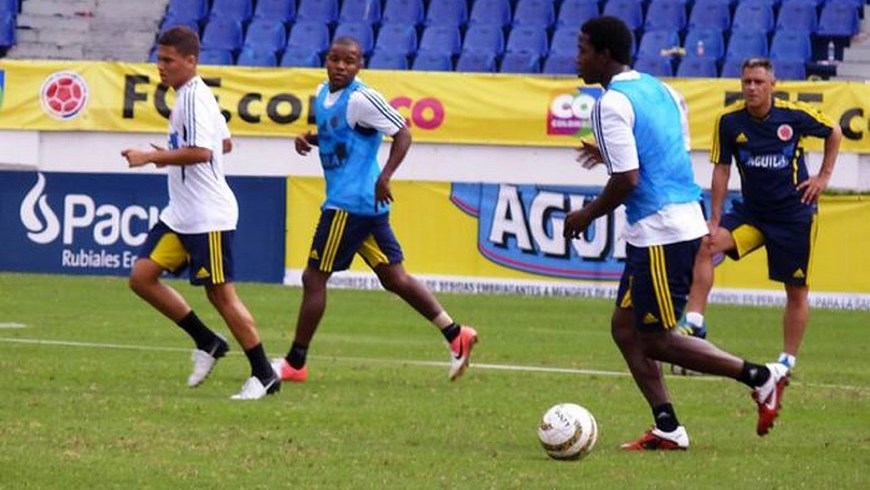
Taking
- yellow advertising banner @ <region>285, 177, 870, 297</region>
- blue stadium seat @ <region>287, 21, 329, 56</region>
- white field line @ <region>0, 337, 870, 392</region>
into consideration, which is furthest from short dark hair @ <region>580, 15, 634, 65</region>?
blue stadium seat @ <region>287, 21, 329, 56</region>

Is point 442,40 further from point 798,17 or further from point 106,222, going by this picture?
point 106,222

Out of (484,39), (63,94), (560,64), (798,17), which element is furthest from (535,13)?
(63,94)

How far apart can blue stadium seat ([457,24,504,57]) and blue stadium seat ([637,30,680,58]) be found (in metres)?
2.10

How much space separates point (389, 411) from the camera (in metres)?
11.0

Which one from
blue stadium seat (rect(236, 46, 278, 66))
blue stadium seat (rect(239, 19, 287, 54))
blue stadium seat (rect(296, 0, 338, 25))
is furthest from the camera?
blue stadium seat (rect(296, 0, 338, 25))

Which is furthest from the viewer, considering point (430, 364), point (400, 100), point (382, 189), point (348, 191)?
point (400, 100)

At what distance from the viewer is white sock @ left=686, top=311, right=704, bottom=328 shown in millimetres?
13285

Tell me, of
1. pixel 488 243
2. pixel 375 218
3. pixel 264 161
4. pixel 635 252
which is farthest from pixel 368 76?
pixel 635 252

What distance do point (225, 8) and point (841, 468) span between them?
2211 centimetres

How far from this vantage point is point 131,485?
8070mm

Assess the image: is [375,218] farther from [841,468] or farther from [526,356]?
[841,468]

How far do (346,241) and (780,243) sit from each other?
9.61 ft

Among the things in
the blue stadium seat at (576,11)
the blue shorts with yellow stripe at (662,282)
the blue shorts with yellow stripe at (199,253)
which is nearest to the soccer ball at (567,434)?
the blue shorts with yellow stripe at (662,282)

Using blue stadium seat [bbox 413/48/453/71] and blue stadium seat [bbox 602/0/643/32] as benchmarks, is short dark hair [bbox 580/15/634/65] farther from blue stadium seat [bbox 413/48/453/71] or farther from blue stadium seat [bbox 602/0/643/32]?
blue stadium seat [bbox 602/0/643/32]
